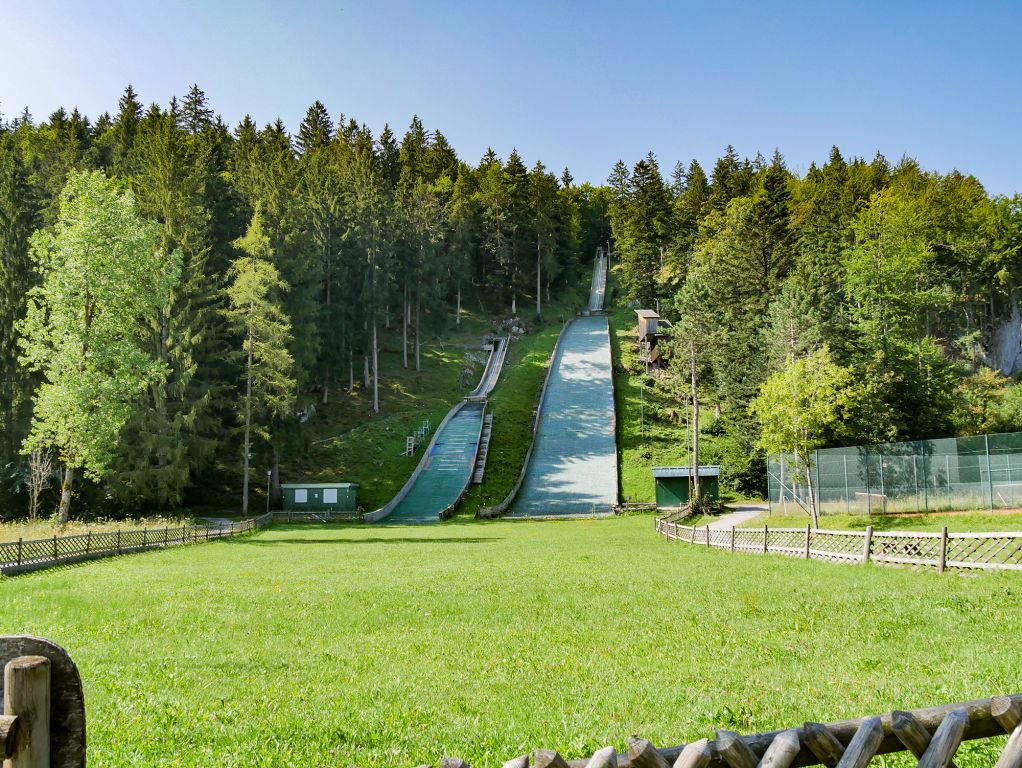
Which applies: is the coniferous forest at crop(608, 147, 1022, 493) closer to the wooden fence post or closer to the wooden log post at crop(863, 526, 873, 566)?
the wooden log post at crop(863, 526, 873, 566)

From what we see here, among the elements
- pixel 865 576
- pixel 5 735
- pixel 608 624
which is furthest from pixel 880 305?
pixel 5 735

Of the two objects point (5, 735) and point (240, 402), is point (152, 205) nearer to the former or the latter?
point (240, 402)

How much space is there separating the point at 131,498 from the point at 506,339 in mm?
53786

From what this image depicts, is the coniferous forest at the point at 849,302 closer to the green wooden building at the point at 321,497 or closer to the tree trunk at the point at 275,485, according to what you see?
the green wooden building at the point at 321,497

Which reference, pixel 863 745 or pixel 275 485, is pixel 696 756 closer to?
pixel 863 745

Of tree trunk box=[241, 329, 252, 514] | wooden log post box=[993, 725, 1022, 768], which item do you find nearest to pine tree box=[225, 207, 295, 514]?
tree trunk box=[241, 329, 252, 514]

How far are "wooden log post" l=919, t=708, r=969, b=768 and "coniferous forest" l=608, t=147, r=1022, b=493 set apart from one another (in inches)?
1474

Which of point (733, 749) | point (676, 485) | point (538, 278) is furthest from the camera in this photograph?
point (538, 278)

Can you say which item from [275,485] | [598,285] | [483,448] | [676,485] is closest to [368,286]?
[483,448]

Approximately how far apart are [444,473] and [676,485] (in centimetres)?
1742

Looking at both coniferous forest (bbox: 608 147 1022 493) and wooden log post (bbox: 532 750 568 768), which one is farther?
coniferous forest (bbox: 608 147 1022 493)

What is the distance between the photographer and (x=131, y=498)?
41.1 m

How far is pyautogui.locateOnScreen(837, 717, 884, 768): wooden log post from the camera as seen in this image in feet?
10.5

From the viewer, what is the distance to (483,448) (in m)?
57.2
